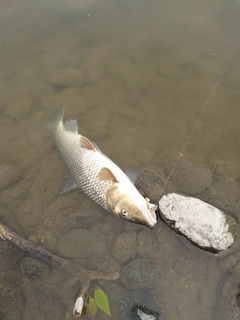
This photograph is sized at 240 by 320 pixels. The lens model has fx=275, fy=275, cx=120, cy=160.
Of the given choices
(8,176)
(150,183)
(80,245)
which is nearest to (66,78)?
(8,176)

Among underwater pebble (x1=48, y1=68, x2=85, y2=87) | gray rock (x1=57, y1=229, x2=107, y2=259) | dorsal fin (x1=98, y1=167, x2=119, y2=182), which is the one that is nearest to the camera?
dorsal fin (x1=98, y1=167, x2=119, y2=182)

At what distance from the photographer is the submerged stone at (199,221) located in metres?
3.38

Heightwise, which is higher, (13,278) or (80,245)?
(80,245)

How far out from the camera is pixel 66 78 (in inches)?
226

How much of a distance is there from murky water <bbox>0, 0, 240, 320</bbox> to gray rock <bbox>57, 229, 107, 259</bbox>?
0.11 meters

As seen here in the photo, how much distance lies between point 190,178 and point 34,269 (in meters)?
2.53

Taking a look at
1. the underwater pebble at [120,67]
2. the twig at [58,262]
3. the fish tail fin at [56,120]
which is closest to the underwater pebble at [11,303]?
the twig at [58,262]

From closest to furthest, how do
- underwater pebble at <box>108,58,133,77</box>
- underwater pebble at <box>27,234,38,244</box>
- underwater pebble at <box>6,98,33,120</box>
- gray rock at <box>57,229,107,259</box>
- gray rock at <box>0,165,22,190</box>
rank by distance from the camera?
gray rock at <box>57,229,107,259</box> < underwater pebble at <box>27,234,38,244</box> < gray rock at <box>0,165,22,190</box> < underwater pebble at <box>6,98,33,120</box> < underwater pebble at <box>108,58,133,77</box>

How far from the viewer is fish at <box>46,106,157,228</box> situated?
334 cm

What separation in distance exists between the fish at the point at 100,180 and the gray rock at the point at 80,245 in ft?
1.55

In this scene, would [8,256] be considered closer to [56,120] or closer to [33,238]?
[33,238]

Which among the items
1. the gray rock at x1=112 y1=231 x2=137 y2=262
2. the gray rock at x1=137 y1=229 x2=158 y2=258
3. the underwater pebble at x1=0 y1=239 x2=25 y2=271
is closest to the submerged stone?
the gray rock at x1=137 y1=229 x2=158 y2=258

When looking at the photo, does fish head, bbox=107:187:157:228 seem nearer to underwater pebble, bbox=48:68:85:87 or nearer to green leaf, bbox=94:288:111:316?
green leaf, bbox=94:288:111:316

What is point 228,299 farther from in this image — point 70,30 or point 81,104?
point 70,30
